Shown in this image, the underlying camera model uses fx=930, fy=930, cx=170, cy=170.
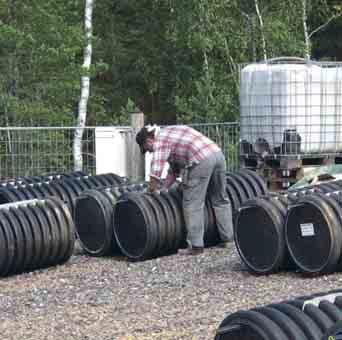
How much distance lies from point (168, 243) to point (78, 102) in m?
12.9

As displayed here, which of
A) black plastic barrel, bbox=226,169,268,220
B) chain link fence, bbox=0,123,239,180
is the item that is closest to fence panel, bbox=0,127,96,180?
chain link fence, bbox=0,123,239,180

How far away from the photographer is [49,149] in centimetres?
1777

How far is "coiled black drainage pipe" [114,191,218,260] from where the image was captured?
11328 mm

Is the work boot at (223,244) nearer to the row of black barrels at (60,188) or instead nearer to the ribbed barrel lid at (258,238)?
the ribbed barrel lid at (258,238)

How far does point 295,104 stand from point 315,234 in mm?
6011

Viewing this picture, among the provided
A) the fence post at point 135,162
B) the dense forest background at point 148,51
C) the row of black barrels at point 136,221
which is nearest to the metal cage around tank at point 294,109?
the fence post at point 135,162

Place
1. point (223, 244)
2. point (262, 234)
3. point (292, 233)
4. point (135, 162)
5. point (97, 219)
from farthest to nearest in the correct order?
point (135, 162) < point (97, 219) < point (223, 244) < point (262, 234) < point (292, 233)

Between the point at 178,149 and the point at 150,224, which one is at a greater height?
the point at 178,149

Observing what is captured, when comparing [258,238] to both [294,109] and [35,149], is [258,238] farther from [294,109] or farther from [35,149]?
[35,149]

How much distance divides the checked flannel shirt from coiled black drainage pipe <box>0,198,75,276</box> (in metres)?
1.27

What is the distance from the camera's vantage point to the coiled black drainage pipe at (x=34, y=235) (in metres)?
10.8

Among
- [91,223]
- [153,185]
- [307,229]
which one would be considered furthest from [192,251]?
[307,229]

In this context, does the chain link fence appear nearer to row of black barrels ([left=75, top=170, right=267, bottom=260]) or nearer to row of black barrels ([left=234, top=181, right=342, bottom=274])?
row of black barrels ([left=75, top=170, right=267, bottom=260])

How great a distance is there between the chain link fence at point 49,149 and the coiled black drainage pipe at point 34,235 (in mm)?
5633
